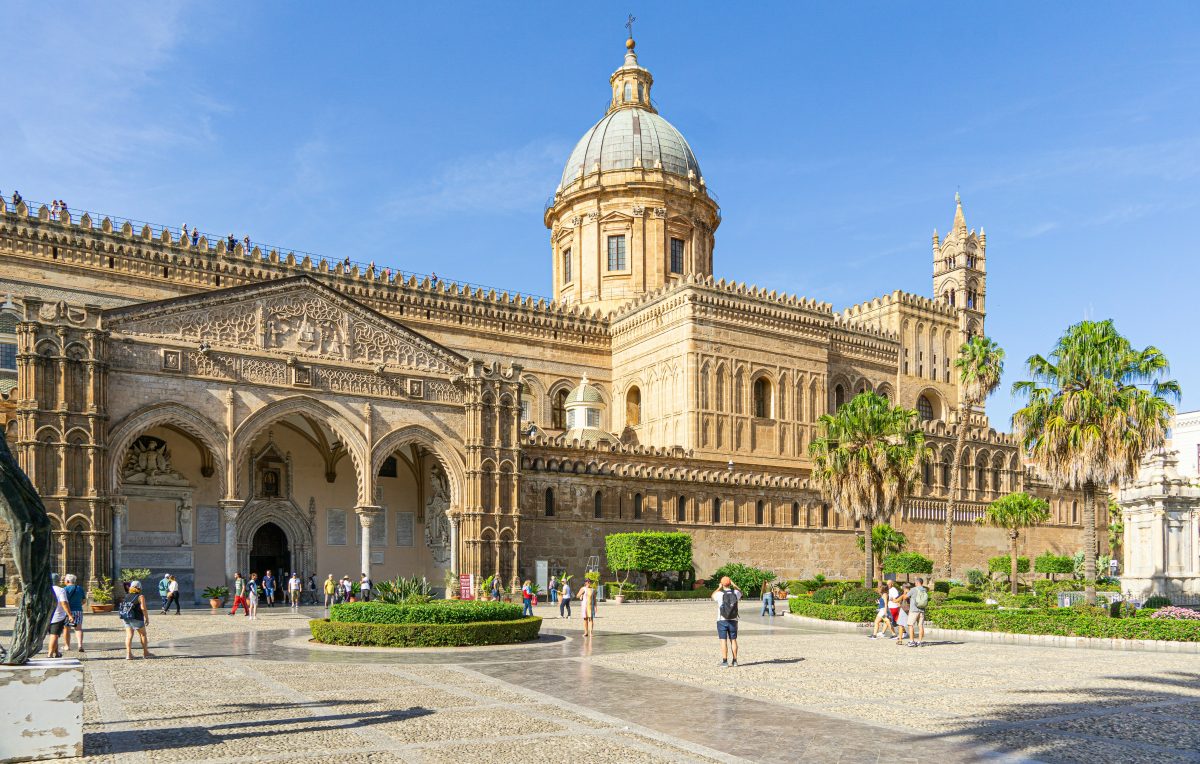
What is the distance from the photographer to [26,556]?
32.8 ft

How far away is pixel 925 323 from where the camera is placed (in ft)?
200

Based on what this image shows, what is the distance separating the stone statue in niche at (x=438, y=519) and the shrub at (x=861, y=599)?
17.3m

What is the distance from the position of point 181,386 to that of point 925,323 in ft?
139

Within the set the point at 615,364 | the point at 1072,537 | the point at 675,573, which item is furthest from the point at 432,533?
the point at 1072,537

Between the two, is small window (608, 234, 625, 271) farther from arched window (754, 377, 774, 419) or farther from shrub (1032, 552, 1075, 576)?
shrub (1032, 552, 1075, 576)

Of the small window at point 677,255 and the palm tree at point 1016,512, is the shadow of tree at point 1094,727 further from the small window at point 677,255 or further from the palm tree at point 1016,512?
the small window at point 677,255

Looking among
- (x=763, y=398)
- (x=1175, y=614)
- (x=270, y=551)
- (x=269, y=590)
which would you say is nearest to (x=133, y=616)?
(x=269, y=590)

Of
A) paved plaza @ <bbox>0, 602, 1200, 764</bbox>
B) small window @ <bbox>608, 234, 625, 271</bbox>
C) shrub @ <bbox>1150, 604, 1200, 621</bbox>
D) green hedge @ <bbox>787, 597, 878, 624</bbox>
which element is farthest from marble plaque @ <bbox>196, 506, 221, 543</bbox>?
shrub @ <bbox>1150, 604, 1200, 621</bbox>

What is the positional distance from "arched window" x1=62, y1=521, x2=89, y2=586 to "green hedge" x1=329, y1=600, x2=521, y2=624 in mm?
13673

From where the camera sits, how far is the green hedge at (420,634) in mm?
19938

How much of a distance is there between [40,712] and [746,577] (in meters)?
34.3

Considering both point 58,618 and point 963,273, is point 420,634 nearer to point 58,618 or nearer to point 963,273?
point 58,618

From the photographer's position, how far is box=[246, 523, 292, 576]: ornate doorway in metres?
39.3

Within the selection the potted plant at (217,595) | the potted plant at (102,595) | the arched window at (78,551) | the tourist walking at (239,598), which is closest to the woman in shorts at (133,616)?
the tourist walking at (239,598)
